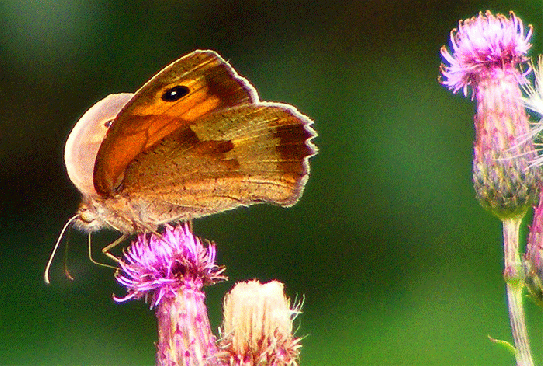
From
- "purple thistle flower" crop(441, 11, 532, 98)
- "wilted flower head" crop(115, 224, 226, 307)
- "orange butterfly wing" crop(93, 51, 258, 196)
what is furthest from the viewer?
"purple thistle flower" crop(441, 11, 532, 98)

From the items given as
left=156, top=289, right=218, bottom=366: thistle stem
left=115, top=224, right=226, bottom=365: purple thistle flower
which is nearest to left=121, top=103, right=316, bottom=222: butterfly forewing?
left=115, top=224, right=226, bottom=365: purple thistle flower

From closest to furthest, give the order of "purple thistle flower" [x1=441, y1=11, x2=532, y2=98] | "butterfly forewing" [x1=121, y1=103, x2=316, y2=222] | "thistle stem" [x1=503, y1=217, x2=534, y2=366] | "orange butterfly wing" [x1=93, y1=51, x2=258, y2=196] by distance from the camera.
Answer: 1. "thistle stem" [x1=503, y1=217, x2=534, y2=366]
2. "orange butterfly wing" [x1=93, y1=51, x2=258, y2=196]
3. "butterfly forewing" [x1=121, y1=103, x2=316, y2=222]
4. "purple thistle flower" [x1=441, y1=11, x2=532, y2=98]

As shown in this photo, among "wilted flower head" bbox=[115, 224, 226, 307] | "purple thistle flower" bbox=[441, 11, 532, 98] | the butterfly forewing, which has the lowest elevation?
"wilted flower head" bbox=[115, 224, 226, 307]

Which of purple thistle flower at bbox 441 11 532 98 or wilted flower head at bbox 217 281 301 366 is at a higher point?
purple thistle flower at bbox 441 11 532 98

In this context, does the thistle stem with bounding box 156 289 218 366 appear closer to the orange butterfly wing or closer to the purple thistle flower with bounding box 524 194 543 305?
the orange butterfly wing

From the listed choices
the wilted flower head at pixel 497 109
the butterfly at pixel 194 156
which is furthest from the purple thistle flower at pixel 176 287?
→ the wilted flower head at pixel 497 109

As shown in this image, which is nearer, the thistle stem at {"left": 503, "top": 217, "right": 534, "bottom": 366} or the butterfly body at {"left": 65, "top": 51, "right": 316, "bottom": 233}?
the thistle stem at {"left": 503, "top": 217, "right": 534, "bottom": 366}

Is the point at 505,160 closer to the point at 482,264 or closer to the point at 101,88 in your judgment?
the point at 482,264

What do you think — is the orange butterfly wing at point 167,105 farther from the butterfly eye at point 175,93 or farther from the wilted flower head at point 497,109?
the wilted flower head at point 497,109
